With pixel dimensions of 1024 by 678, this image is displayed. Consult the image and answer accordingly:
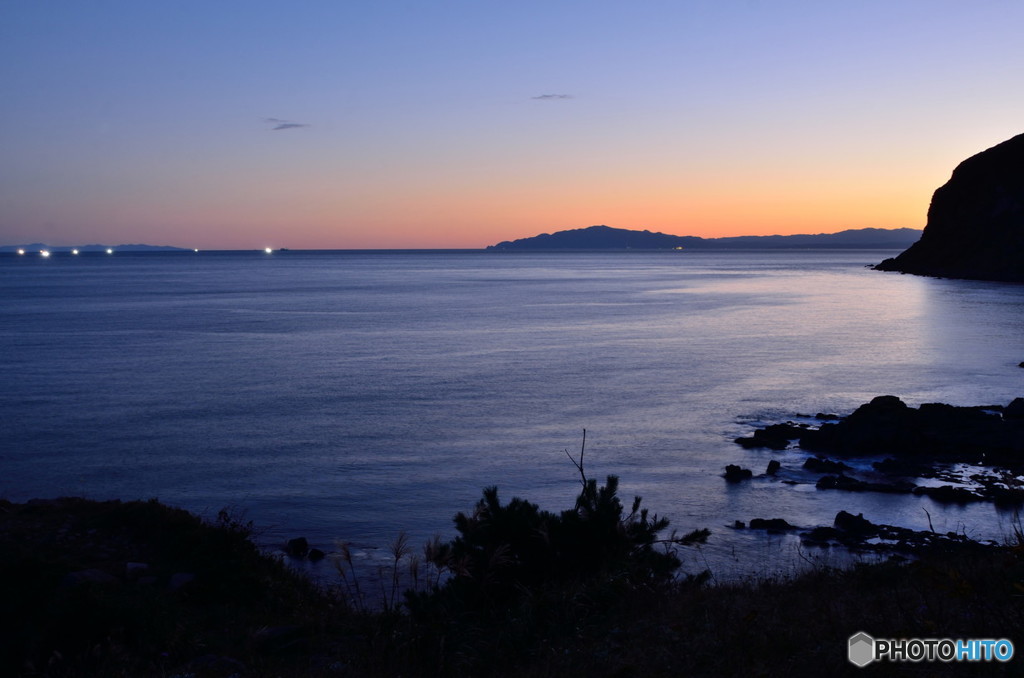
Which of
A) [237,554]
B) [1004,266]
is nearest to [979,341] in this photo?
[237,554]

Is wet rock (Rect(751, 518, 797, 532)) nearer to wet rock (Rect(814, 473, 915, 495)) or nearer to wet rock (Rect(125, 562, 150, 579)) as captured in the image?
wet rock (Rect(814, 473, 915, 495))

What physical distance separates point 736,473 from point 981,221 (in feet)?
349

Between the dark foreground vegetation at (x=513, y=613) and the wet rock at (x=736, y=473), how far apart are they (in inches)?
351

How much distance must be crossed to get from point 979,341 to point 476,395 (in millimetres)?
28797

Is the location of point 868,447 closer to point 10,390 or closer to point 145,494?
point 145,494

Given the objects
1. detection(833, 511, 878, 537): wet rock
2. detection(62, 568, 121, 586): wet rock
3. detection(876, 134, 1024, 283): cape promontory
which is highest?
detection(876, 134, 1024, 283): cape promontory

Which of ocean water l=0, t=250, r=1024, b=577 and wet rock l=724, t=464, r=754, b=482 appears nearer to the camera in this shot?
ocean water l=0, t=250, r=1024, b=577

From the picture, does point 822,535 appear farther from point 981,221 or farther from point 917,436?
point 981,221

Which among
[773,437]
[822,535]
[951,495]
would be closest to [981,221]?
[773,437]

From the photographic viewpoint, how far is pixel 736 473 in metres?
18.2

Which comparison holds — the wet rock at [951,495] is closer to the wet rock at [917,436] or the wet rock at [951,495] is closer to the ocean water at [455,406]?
the ocean water at [455,406]

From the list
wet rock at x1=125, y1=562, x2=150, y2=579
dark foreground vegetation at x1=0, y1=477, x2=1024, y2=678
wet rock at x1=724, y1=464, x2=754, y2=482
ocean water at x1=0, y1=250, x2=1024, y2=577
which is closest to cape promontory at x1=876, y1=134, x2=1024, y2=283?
ocean water at x1=0, y1=250, x2=1024, y2=577

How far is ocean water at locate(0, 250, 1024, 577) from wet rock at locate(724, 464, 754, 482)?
0.43 metres

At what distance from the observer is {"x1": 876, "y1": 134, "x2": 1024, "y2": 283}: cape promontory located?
10075 cm
